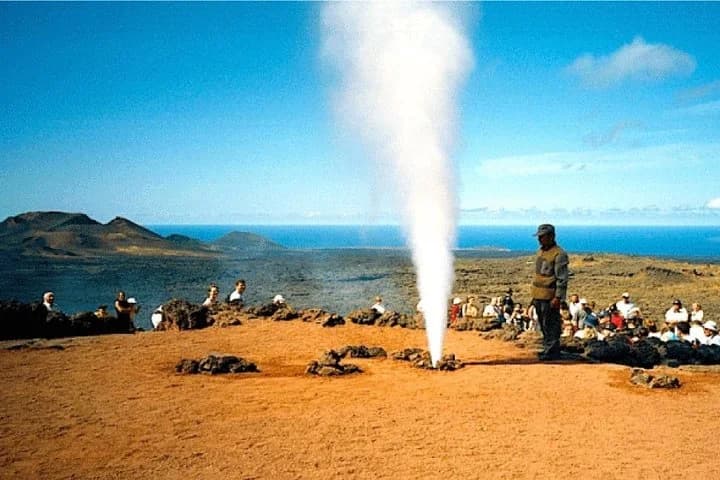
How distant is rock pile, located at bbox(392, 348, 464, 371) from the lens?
387 inches

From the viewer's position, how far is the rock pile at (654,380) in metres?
8.76

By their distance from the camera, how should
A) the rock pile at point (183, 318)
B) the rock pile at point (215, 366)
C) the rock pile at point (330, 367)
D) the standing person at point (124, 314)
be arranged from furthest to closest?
the standing person at point (124, 314) < the rock pile at point (183, 318) < the rock pile at point (215, 366) < the rock pile at point (330, 367)

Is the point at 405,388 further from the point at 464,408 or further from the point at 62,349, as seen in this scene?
the point at 62,349

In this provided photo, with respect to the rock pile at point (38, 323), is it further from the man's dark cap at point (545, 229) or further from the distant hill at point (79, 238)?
the distant hill at point (79, 238)

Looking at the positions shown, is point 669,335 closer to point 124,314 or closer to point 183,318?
point 183,318

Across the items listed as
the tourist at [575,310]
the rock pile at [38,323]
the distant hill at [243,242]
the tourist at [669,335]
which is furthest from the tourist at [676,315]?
the distant hill at [243,242]

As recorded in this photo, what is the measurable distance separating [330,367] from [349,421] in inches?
100

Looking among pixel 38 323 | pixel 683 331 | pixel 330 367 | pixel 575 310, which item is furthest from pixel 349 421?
pixel 575 310

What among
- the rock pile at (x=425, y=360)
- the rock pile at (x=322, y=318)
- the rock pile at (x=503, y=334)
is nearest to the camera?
the rock pile at (x=425, y=360)

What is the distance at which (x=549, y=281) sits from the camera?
1023 cm

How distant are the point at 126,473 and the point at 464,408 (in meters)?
4.26

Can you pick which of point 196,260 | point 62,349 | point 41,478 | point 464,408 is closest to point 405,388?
point 464,408

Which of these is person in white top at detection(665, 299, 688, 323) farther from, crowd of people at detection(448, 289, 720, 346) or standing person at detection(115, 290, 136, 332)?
standing person at detection(115, 290, 136, 332)

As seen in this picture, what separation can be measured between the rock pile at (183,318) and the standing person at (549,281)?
844cm
